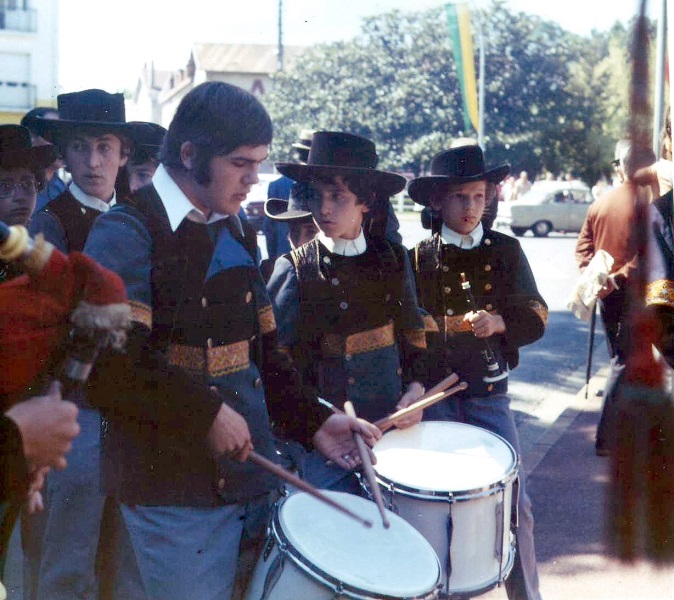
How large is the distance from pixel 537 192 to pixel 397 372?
26677mm

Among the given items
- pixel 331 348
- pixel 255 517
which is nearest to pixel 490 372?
pixel 331 348

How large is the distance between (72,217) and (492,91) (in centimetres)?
4112

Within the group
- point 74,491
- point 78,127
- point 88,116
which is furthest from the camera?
point 88,116

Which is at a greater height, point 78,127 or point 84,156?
point 78,127

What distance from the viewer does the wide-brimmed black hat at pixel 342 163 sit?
3.64 meters

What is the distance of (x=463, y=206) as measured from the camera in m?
4.24

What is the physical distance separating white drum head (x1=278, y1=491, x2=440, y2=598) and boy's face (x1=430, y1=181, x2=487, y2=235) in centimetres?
175

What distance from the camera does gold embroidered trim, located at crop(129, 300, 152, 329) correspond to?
238cm

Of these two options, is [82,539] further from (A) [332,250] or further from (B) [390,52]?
(B) [390,52]

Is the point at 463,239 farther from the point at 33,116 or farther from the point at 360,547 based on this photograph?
the point at 33,116

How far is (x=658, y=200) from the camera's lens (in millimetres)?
3465

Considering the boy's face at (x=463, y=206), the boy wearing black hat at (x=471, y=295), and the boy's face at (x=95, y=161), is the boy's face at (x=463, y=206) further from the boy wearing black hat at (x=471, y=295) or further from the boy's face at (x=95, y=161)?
the boy's face at (x=95, y=161)

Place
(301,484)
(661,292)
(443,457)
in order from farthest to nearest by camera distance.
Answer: (443,457) < (661,292) < (301,484)

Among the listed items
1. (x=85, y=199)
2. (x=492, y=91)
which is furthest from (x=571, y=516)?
(x=492, y=91)
